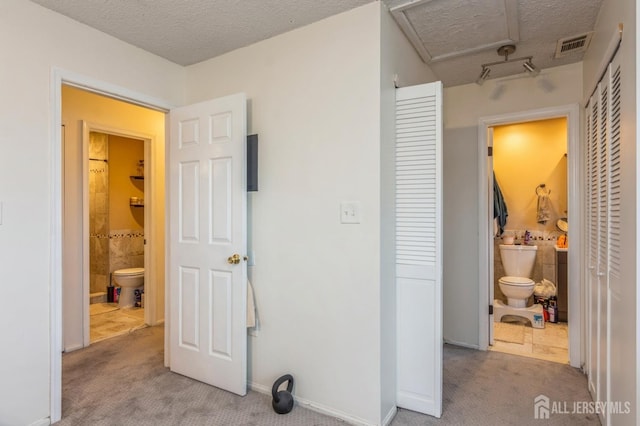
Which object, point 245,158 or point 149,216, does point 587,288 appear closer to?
point 245,158

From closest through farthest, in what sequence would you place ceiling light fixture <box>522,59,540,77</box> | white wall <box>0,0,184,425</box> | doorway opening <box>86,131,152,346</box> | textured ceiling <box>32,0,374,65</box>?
white wall <box>0,0,184,425</box> < textured ceiling <box>32,0,374,65</box> < ceiling light fixture <box>522,59,540,77</box> < doorway opening <box>86,131,152,346</box>

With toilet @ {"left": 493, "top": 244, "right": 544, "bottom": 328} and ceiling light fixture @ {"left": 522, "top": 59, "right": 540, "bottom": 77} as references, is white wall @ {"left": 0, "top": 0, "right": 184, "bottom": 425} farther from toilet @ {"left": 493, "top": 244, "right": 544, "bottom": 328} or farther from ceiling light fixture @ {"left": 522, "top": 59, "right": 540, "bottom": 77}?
toilet @ {"left": 493, "top": 244, "right": 544, "bottom": 328}

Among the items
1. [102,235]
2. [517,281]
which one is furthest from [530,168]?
[102,235]

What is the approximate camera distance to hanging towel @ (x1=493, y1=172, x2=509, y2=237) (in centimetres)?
432

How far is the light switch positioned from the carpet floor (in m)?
1.20

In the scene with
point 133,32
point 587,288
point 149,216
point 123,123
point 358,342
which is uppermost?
point 133,32

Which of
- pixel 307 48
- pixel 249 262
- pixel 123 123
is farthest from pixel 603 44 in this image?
pixel 123 123

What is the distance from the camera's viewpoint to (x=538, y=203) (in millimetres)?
4301

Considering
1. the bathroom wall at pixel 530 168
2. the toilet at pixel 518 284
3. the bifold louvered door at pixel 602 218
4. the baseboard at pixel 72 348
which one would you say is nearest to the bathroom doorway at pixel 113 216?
the baseboard at pixel 72 348

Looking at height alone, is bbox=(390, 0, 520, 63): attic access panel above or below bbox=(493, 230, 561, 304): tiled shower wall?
above

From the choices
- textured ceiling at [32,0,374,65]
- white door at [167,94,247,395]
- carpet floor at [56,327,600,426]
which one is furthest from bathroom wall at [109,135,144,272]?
textured ceiling at [32,0,374,65]

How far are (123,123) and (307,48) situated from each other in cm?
233

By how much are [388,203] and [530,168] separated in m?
3.24

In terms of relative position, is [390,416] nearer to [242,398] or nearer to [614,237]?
[242,398]
